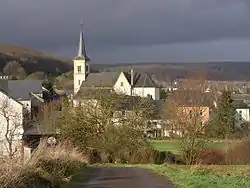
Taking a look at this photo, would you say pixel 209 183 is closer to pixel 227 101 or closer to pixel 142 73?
pixel 227 101

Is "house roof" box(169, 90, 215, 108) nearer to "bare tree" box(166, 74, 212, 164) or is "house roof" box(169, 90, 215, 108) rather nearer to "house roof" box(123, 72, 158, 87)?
"bare tree" box(166, 74, 212, 164)

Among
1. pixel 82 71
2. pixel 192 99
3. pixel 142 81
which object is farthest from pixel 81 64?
pixel 192 99

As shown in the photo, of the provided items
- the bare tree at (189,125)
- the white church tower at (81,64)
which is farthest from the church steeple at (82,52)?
the bare tree at (189,125)

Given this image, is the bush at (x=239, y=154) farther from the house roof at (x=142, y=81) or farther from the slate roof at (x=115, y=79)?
the house roof at (x=142, y=81)

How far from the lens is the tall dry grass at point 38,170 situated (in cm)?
1437

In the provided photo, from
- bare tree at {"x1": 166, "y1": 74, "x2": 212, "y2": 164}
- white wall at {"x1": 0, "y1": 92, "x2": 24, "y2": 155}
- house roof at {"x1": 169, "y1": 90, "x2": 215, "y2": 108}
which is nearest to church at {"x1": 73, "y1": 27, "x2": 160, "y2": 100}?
house roof at {"x1": 169, "y1": 90, "x2": 215, "y2": 108}

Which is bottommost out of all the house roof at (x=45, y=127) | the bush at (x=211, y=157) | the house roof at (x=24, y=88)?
the bush at (x=211, y=157)

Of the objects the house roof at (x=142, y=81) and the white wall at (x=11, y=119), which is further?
the house roof at (x=142, y=81)

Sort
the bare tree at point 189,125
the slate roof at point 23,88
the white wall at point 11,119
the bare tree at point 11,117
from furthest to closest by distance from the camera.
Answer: the slate roof at point 23,88 → the bare tree at point 189,125 → the bare tree at point 11,117 → the white wall at point 11,119

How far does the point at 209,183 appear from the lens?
1997 centimetres

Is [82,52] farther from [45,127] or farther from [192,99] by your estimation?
[45,127]

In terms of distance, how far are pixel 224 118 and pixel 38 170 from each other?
6860cm

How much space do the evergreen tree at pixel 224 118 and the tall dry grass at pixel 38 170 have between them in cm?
5802

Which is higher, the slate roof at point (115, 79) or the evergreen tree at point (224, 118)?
the slate roof at point (115, 79)
